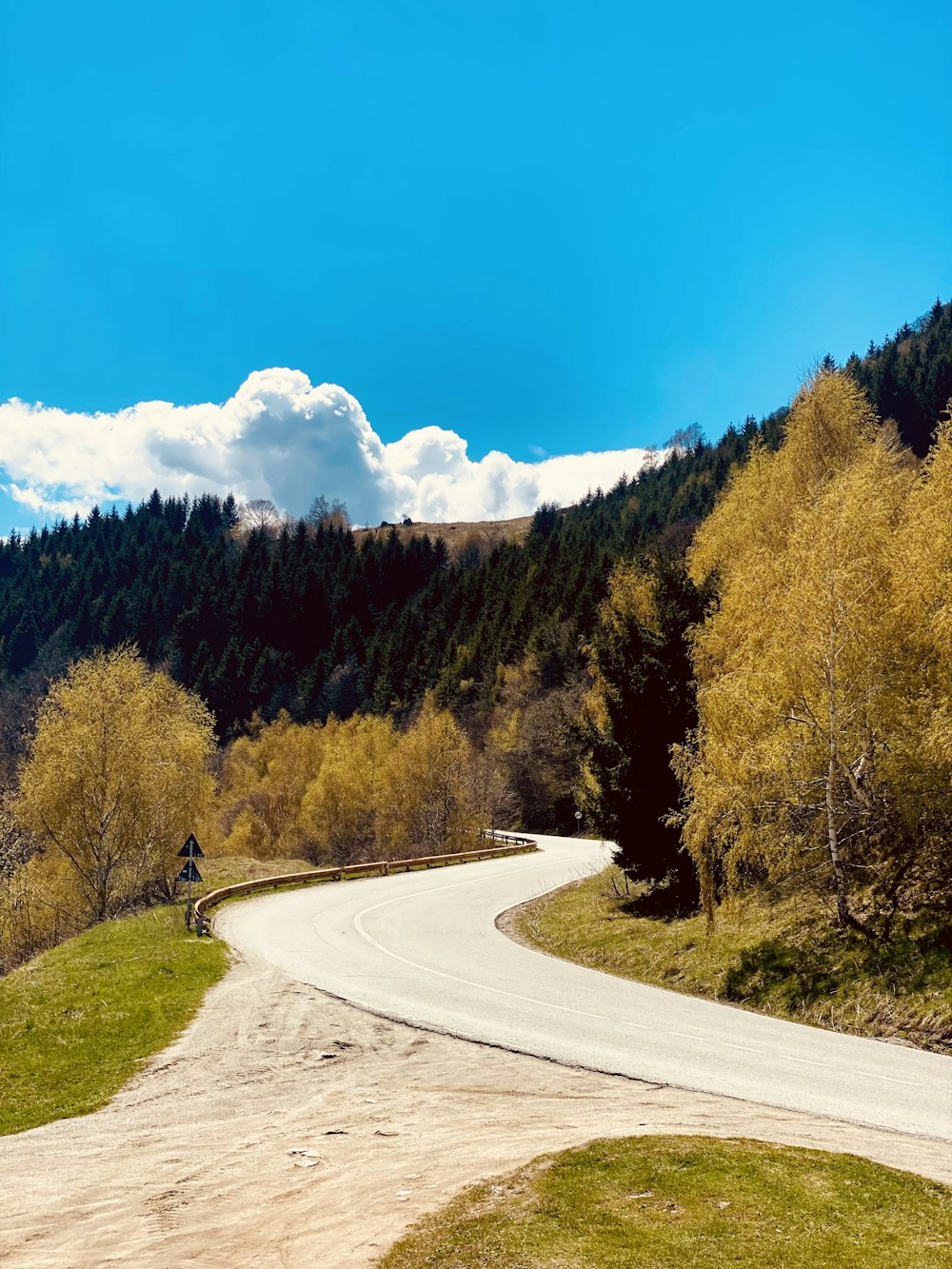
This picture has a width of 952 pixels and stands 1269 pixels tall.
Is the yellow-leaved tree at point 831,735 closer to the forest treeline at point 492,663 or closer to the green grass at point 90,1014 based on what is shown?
the forest treeline at point 492,663

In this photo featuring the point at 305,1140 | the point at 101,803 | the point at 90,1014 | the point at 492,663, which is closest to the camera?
the point at 305,1140

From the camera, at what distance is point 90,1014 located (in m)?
14.8

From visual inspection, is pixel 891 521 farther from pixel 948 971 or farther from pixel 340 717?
pixel 340 717

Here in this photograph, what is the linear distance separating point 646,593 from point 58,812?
2796 cm

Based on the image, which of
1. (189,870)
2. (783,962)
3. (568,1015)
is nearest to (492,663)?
(189,870)

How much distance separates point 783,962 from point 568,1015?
17.5 ft

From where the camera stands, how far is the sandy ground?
21.4 ft

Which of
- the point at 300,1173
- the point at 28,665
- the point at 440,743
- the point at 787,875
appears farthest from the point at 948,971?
the point at 28,665

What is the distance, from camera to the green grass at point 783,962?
13992 mm

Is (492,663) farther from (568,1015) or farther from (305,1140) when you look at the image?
(305,1140)

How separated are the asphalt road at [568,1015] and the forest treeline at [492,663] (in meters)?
3.86

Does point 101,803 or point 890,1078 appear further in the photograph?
point 101,803

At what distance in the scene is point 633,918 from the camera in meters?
23.3

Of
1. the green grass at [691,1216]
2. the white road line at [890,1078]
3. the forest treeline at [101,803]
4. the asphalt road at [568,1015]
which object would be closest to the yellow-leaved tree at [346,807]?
the forest treeline at [101,803]
